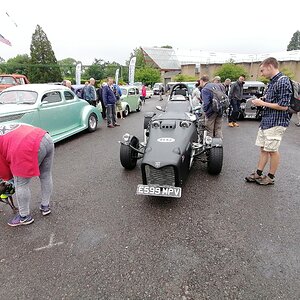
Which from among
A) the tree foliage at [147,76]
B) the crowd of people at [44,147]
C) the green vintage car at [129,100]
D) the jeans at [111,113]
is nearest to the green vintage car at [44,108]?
the jeans at [111,113]

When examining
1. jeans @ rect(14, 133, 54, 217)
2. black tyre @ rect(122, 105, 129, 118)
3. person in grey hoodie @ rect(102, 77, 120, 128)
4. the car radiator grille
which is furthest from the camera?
black tyre @ rect(122, 105, 129, 118)

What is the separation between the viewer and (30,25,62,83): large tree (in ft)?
157

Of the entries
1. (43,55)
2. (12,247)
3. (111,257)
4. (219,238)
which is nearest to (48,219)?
(12,247)

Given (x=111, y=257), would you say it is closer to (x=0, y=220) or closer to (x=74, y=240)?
(x=74, y=240)

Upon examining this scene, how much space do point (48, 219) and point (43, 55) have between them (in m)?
56.9

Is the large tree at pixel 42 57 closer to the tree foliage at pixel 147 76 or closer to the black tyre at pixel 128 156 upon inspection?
the tree foliage at pixel 147 76

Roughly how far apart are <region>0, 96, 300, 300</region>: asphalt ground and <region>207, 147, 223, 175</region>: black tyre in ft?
0.61


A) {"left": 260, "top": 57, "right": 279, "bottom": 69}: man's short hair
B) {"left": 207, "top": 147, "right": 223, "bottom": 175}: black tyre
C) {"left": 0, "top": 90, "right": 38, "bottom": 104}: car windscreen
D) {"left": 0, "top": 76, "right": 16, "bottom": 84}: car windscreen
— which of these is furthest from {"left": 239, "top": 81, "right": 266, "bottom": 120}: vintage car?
{"left": 0, "top": 76, "right": 16, "bottom": 84}: car windscreen

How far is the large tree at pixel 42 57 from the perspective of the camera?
47.8 m

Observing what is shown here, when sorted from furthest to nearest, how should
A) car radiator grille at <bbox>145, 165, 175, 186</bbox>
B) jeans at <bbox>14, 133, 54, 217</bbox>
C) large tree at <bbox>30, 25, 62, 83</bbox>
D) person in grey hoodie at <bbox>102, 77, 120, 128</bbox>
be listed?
1. large tree at <bbox>30, 25, 62, 83</bbox>
2. person in grey hoodie at <bbox>102, 77, 120, 128</bbox>
3. car radiator grille at <bbox>145, 165, 175, 186</bbox>
4. jeans at <bbox>14, 133, 54, 217</bbox>

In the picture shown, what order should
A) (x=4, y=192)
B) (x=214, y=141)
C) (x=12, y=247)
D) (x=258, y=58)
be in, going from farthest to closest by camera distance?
(x=258, y=58)
(x=214, y=141)
(x=4, y=192)
(x=12, y=247)

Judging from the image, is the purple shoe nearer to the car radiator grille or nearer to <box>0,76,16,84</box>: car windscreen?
the car radiator grille

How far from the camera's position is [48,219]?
3061 millimetres

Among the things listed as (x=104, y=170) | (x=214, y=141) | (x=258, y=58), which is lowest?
(x=104, y=170)
